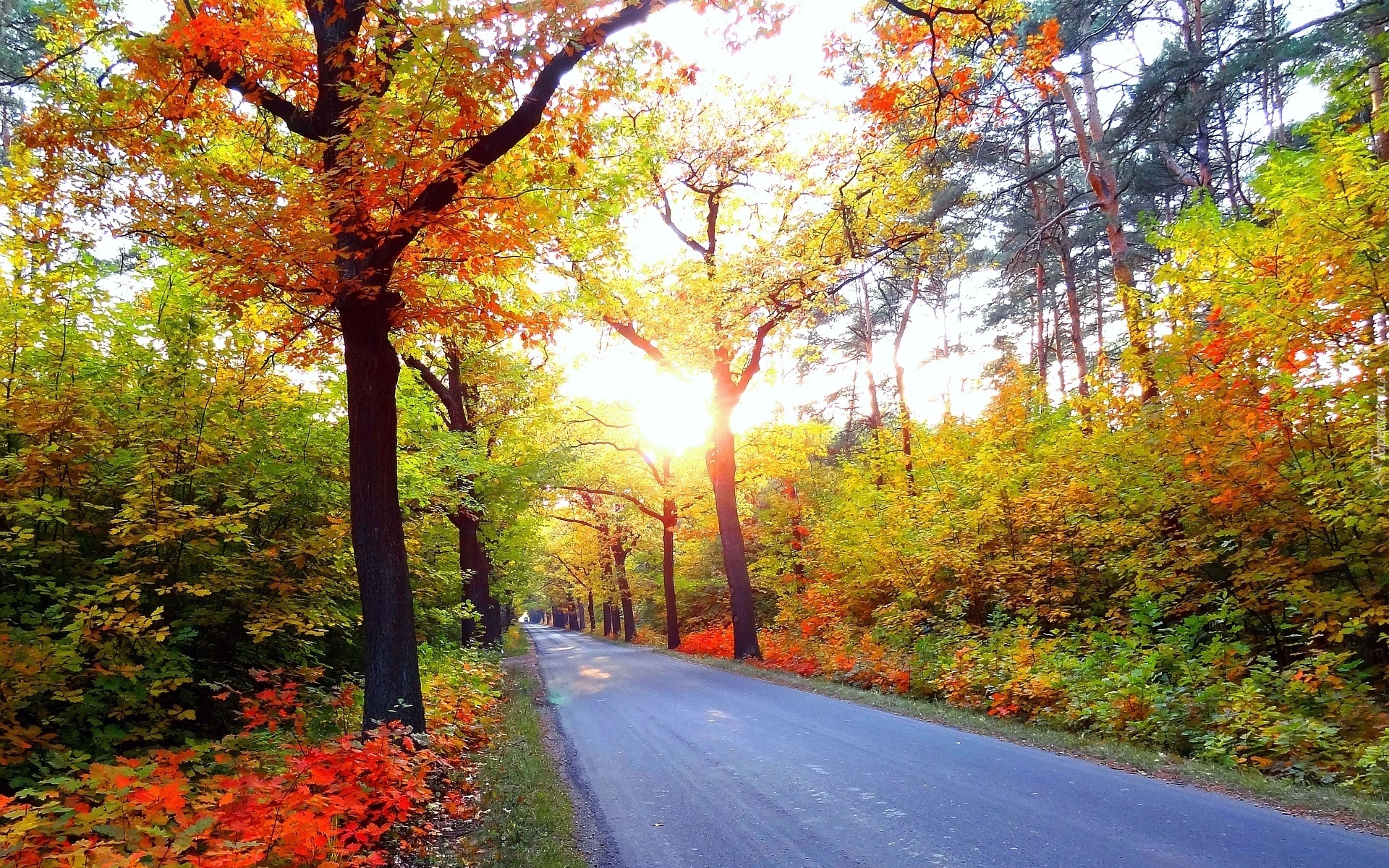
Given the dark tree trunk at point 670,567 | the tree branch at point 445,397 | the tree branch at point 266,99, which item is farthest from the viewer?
the dark tree trunk at point 670,567

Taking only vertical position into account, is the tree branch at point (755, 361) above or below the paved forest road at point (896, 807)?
above

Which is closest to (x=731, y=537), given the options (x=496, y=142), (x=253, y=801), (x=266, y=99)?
(x=496, y=142)

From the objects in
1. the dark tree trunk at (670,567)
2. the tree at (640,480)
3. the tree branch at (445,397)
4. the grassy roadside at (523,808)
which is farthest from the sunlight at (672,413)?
the grassy roadside at (523,808)

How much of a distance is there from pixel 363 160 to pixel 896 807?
6.62 meters

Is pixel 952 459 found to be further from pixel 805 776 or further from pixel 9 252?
pixel 9 252

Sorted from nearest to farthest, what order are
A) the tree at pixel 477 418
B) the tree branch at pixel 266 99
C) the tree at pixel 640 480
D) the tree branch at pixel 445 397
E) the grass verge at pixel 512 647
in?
the tree branch at pixel 266 99 → the tree at pixel 477 418 → the tree branch at pixel 445 397 → the tree at pixel 640 480 → the grass verge at pixel 512 647

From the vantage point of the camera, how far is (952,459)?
55.6ft

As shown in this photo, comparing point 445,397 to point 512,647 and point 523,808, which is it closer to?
point 523,808

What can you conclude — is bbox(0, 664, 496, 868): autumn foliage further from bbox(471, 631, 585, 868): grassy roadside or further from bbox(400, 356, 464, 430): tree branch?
bbox(400, 356, 464, 430): tree branch

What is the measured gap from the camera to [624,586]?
117 ft

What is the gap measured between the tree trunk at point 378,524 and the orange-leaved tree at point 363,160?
2cm

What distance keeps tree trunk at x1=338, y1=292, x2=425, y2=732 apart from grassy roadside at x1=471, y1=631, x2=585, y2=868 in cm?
108

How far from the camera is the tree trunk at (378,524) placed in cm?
658

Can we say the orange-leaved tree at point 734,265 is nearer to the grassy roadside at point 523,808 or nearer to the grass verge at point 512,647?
the grassy roadside at point 523,808
